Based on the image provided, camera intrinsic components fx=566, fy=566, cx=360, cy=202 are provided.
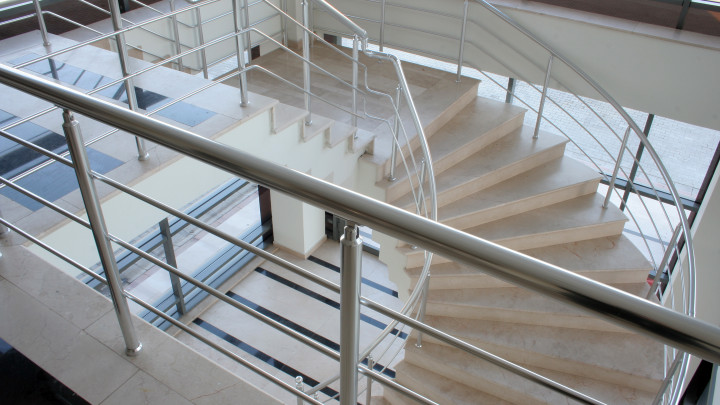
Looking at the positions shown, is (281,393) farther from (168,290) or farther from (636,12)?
(636,12)

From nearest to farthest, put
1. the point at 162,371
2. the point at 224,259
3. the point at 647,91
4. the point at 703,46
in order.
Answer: the point at 162,371, the point at 703,46, the point at 647,91, the point at 224,259

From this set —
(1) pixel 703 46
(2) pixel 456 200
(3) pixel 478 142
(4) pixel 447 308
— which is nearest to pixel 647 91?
(1) pixel 703 46

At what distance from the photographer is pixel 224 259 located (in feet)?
17.3

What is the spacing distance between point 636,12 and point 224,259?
3.87m

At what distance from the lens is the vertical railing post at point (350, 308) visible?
62cm

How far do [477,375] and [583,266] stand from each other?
2.77ft

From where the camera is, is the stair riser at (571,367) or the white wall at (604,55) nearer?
the stair riser at (571,367)

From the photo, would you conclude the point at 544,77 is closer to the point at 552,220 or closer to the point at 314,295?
the point at 552,220

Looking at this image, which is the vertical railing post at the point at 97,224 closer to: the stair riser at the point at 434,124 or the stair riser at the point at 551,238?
the stair riser at the point at 551,238

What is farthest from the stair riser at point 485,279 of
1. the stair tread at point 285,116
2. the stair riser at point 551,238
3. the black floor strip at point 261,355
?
the black floor strip at point 261,355

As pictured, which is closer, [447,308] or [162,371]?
[162,371]

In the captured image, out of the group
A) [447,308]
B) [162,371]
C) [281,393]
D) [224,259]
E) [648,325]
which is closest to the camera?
[648,325]

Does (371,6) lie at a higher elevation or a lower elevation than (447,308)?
higher

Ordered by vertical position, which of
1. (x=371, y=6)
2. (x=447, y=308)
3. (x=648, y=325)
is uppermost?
(x=648, y=325)
